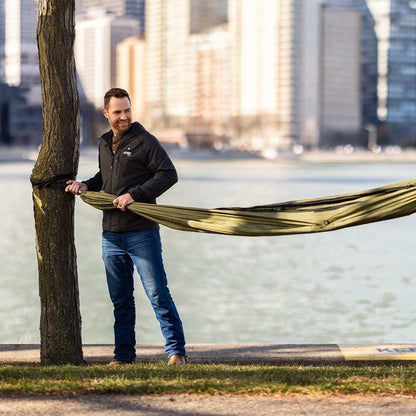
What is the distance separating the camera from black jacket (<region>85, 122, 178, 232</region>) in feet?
22.1

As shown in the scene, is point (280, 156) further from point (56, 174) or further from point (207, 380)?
point (207, 380)

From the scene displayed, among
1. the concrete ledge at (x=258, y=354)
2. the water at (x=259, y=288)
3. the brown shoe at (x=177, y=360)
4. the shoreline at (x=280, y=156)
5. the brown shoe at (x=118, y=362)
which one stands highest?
the brown shoe at (x=177, y=360)

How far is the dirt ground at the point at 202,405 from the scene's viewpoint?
16.4 ft

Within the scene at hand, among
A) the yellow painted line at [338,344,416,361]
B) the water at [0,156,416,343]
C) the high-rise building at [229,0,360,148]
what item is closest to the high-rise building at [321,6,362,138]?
the high-rise building at [229,0,360,148]

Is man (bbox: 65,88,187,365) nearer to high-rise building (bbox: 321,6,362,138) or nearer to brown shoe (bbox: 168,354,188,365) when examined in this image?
brown shoe (bbox: 168,354,188,365)

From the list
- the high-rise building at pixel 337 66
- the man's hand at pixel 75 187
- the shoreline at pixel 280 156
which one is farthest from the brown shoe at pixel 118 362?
the high-rise building at pixel 337 66

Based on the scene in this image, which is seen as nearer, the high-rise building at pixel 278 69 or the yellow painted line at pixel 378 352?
the yellow painted line at pixel 378 352

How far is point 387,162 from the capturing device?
507ft

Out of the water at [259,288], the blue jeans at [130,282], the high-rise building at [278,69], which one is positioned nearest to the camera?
the blue jeans at [130,282]

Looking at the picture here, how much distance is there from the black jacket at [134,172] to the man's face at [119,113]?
79 millimetres

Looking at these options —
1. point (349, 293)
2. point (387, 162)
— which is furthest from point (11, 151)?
point (349, 293)

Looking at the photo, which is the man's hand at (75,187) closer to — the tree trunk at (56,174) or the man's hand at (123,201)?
the tree trunk at (56,174)

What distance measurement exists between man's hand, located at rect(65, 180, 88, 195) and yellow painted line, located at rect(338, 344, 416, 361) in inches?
88.0

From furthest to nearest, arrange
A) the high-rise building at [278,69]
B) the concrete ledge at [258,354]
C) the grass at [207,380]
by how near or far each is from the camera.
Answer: the high-rise building at [278,69], the concrete ledge at [258,354], the grass at [207,380]
